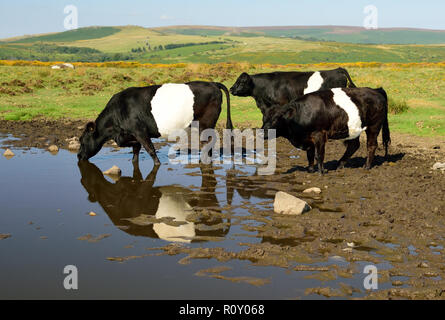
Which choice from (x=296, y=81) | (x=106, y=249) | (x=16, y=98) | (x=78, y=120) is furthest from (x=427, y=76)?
(x=106, y=249)

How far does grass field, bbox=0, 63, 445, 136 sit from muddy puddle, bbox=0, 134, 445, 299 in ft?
20.7

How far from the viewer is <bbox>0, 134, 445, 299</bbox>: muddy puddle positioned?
15.4 feet

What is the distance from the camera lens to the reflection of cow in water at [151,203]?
6.27 m

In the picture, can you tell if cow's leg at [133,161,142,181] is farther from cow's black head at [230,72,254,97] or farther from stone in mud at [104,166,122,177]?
cow's black head at [230,72,254,97]

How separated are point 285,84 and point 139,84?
1323cm

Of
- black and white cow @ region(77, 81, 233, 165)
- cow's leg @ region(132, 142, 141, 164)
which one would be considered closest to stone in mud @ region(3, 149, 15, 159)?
black and white cow @ region(77, 81, 233, 165)

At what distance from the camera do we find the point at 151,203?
7.65 metres

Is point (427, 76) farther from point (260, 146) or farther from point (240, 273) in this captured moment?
point (240, 273)

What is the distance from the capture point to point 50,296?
4.53m

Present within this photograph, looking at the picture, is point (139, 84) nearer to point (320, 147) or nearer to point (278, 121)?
point (278, 121)

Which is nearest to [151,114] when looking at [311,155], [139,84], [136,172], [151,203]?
[136,172]

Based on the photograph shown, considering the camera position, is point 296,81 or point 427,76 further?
point 427,76

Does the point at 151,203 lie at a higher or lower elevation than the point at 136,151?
lower
